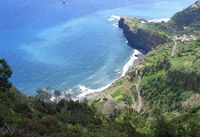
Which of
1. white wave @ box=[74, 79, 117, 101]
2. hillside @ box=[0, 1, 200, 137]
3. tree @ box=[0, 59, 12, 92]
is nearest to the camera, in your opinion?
hillside @ box=[0, 1, 200, 137]

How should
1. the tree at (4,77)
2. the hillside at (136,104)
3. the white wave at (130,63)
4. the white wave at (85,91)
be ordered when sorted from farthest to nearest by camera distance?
the white wave at (130,63) → the white wave at (85,91) → the tree at (4,77) → the hillside at (136,104)

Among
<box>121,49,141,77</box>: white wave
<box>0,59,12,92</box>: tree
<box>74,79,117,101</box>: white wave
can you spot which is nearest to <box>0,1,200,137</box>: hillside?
<box>0,59,12,92</box>: tree

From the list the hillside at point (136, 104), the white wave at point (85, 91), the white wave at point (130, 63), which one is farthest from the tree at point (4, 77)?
the white wave at point (130, 63)

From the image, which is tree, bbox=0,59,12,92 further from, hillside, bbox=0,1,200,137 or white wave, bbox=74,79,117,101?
white wave, bbox=74,79,117,101

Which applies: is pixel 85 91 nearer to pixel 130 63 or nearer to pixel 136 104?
pixel 136 104

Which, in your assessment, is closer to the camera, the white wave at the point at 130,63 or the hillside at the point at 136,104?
the hillside at the point at 136,104

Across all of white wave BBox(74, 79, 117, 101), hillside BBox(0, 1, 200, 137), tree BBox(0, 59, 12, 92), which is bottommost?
white wave BBox(74, 79, 117, 101)

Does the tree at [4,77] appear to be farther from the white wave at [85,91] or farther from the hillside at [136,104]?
the white wave at [85,91]

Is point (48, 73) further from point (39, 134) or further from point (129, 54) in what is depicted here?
point (39, 134)

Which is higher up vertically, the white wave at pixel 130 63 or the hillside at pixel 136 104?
the hillside at pixel 136 104

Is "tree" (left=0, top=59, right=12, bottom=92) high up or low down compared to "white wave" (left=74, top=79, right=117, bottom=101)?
up

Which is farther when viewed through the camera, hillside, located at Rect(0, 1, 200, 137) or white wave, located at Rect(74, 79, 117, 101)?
white wave, located at Rect(74, 79, 117, 101)
